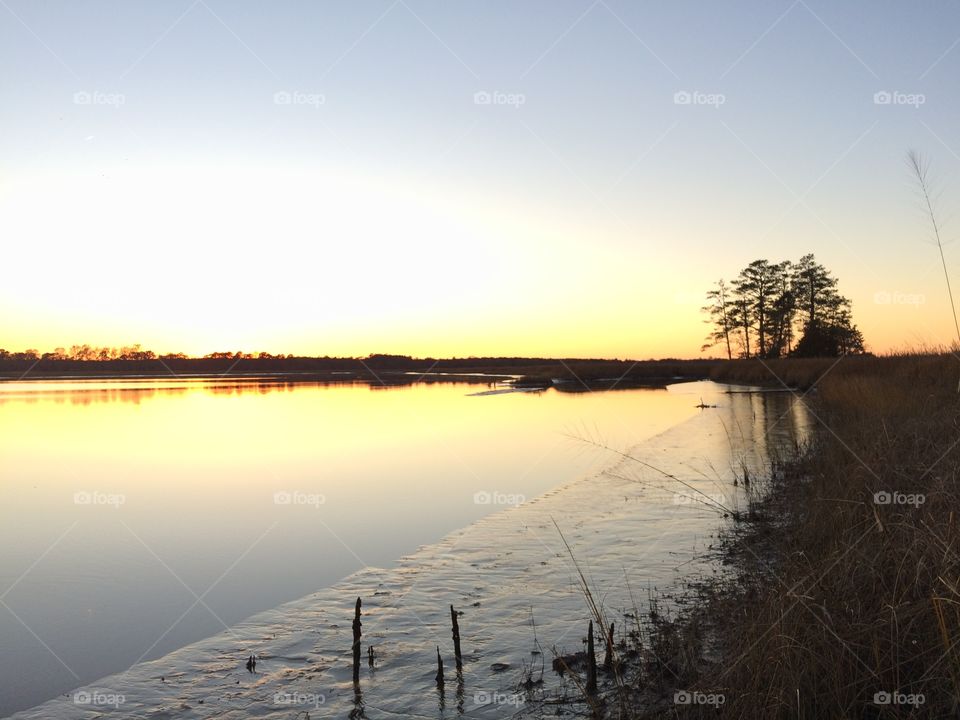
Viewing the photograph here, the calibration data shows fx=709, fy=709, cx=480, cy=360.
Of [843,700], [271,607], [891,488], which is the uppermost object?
A: [891,488]

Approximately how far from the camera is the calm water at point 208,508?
720 centimetres

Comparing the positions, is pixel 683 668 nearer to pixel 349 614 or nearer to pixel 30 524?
pixel 349 614

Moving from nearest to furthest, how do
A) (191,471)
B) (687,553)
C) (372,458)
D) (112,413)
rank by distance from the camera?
(687,553), (191,471), (372,458), (112,413)

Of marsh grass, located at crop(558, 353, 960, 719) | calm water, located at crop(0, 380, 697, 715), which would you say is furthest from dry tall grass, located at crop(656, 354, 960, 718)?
calm water, located at crop(0, 380, 697, 715)

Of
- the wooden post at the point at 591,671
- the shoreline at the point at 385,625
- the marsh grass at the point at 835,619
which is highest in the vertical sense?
the marsh grass at the point at 835,619

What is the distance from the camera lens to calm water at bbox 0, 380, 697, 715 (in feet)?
23.6

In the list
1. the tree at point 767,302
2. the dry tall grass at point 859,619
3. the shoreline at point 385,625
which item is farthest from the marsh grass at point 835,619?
the tree at point 767,302

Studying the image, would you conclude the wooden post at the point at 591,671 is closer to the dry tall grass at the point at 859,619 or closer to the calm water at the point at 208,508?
the dry tall grass at the point at 859,619

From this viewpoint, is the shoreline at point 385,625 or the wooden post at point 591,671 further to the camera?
the shoreline at point 385,625

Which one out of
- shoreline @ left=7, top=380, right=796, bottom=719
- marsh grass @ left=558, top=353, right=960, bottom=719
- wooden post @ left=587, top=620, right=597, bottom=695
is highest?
marsh grass @ left=558, top=353, right=960, bottom=719

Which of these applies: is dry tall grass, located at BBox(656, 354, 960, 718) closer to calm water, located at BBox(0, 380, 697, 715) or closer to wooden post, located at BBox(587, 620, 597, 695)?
wooden post, located at BBox(587, 620, 597, 695)

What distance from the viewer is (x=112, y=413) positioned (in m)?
30.6

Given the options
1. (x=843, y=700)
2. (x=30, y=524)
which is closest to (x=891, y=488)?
Result: (x=843, y=700)

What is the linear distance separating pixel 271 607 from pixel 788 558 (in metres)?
5.26
